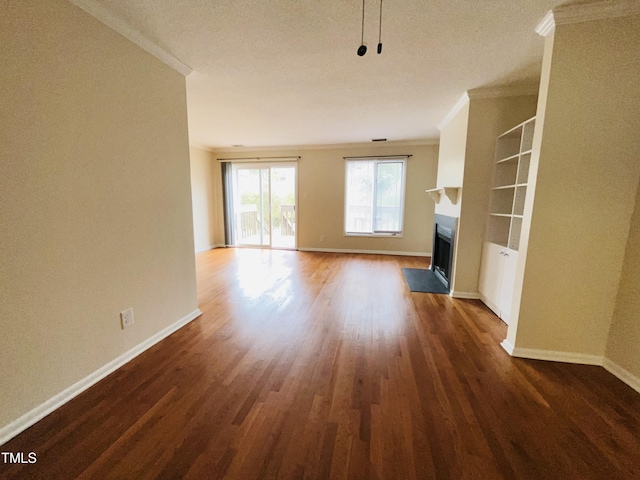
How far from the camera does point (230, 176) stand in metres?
6.34

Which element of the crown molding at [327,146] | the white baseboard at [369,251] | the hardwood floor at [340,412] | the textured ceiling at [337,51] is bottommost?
the hardwood floor at [340,412]

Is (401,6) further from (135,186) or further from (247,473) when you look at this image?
(247,473)

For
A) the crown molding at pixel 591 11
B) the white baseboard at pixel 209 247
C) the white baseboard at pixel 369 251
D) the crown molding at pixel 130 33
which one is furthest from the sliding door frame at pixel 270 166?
the crown molding at pixel 591 11

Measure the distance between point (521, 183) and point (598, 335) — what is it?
137 cm

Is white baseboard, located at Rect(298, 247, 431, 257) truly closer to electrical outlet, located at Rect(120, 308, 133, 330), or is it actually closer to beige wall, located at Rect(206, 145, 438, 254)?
beige wall, located at Rect(206, 145, 438, 254)

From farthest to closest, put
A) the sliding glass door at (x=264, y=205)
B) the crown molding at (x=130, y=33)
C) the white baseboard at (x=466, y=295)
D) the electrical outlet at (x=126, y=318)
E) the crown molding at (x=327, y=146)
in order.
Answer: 1. the sliding glass door at (x=264, y=205)
2. the crown molding at (x=327, y=146)
3. the white baseboard at (x=466, y=295)
4. the electrical outlet at (x=126, y=318)
5. the crown molding at (x=130, y=33)

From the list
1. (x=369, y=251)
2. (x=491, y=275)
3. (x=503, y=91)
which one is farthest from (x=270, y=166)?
(x=491, y=275)

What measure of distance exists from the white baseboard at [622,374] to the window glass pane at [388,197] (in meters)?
4.09

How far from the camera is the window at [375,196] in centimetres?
566

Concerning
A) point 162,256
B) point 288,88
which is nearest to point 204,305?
point 162,256

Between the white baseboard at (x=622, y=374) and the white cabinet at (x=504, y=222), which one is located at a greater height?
the white cabinet at (x=504, y=222)

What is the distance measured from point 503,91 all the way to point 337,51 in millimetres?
1973

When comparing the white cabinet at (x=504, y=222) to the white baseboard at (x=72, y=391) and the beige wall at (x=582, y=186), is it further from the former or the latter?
the white baseboard at (x=72, y=391)

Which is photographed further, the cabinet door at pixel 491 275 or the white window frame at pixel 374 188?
the white window frame at pixel 374 188
